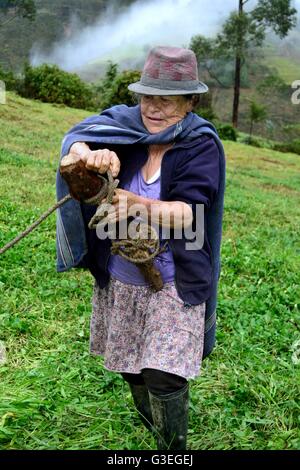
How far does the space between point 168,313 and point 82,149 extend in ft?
2.26

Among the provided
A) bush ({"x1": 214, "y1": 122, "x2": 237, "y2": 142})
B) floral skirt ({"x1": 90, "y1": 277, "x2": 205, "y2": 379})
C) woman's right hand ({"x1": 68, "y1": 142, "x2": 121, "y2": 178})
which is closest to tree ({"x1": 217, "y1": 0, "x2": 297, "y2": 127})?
bush ({"x1": 214, "y1": 122, "x2": 237, "y2": 142})

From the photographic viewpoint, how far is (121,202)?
2.18 meters

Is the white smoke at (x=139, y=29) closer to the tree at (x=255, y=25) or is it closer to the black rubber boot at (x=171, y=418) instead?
the tree at (x=255, y=25)

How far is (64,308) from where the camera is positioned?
4.33 meters

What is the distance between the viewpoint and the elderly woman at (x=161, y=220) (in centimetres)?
225

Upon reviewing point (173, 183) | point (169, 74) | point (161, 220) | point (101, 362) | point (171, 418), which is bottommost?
point (101, 362)

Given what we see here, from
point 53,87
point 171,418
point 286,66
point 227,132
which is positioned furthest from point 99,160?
point 286,66

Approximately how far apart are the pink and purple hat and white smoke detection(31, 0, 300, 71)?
72.0m

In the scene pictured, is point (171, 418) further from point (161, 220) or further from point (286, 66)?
point (286, 66)

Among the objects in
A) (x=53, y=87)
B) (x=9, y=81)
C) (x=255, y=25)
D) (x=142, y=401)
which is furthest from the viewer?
(x=255, y=25)

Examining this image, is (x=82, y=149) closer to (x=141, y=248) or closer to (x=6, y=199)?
(x=141, y=248)

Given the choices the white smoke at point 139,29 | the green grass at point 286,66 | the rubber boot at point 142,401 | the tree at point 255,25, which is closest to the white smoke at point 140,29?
the white smoke at point 139,29

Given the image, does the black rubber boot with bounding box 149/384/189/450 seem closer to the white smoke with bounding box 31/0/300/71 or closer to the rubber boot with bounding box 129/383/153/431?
the rubber boot with bounding box 129/383/153/431

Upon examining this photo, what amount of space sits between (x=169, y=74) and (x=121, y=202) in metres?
0.51
